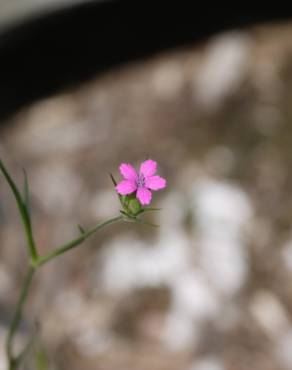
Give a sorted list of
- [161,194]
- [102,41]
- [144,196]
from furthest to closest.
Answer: [102,41] < [161,194] < [144,196]

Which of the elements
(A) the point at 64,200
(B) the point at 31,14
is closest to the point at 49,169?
(A) the point at 64,200

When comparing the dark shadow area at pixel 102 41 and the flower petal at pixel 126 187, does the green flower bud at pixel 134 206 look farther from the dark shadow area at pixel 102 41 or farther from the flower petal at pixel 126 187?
the dark shadow area at pixel 102 41

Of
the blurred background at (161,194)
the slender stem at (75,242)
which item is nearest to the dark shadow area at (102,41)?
the blurred background at (161,194)

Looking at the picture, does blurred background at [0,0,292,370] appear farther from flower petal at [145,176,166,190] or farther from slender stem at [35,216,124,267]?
flower petal at [145,176,166,190]

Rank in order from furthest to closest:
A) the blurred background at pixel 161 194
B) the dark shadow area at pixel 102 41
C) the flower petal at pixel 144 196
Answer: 1. the dark shadow area at pixel 102 41
2. the blurred background at pixel 161 194
3. the flower petal at pixel 144 196

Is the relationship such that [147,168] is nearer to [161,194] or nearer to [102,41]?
[161,194]

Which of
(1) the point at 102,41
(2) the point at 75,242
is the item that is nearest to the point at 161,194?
(1) the point at 102,41
